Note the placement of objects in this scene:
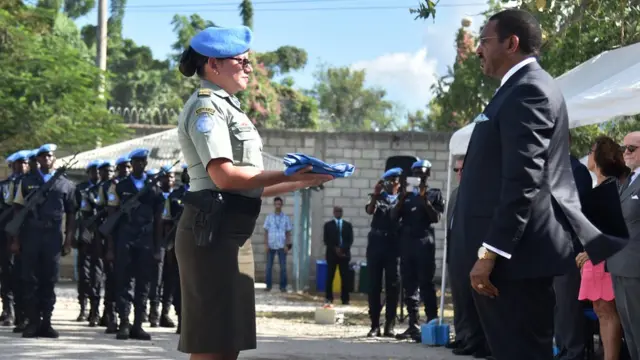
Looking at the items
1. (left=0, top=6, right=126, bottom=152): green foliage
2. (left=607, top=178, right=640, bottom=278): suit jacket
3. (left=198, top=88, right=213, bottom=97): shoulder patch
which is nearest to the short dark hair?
(left=198, top=88, right=213, bottom=97): shoulder patch

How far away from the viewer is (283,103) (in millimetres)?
52062

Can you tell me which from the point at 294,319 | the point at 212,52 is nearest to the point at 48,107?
the point at 294,319

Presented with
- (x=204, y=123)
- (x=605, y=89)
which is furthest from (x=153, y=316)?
(x=204, y=123)

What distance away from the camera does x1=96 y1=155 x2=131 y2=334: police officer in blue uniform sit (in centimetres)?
1416

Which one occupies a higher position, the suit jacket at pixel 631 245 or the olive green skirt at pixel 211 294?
the suit jacket at pixel 631 245

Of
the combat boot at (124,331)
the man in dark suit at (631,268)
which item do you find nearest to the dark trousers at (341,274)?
the combat boot at (124,331)

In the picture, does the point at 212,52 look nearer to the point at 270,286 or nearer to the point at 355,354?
→ the point at 355,354

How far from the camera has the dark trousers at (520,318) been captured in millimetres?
4965

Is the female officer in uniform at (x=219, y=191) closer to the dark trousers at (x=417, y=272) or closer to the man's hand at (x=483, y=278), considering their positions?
the man's hand at (x=483, y=278)

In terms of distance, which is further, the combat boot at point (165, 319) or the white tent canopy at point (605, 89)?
the combat boot at point (165, 319)

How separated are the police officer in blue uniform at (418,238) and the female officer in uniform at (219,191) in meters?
8.56

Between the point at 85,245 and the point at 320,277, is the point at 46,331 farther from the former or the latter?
the point at 320,277

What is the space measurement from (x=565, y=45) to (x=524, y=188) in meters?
13.6

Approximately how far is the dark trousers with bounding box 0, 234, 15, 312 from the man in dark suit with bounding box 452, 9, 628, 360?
11.0 meters
